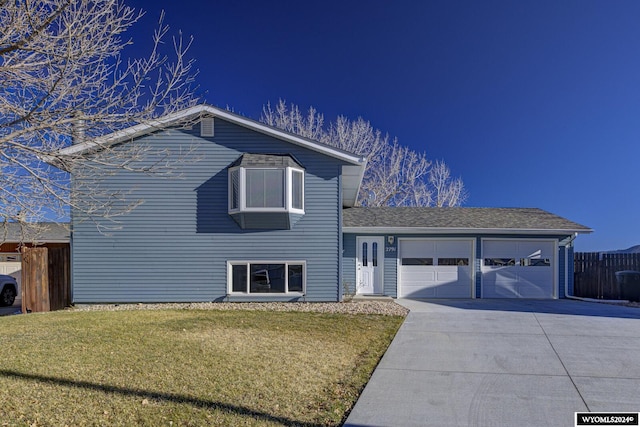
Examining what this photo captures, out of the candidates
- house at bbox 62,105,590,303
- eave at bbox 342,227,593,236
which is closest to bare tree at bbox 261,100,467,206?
eave at bbox 342,227,593,236

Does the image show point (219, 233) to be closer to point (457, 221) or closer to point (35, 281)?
point (35, 281)

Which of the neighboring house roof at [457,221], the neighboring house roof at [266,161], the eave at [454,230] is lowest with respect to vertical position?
the eave at [454,230]

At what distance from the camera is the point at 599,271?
43.5 feet

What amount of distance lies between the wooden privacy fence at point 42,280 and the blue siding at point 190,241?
0.40 m

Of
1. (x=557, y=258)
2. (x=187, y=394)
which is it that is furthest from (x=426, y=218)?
(x=187, y=394)

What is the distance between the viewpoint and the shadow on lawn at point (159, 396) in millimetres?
3490

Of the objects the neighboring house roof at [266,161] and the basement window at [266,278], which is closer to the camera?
the neighboring house roof at [266,161]

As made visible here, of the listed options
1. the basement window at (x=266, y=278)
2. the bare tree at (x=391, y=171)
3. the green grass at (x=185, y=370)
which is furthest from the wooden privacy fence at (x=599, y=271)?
the bare tree at (x=391, y=171)

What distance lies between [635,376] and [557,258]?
359 inches

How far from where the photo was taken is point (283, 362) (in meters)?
5.22

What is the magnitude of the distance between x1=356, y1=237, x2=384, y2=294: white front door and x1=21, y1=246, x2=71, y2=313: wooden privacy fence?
871 cm

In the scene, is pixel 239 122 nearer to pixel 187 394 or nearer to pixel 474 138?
pixel 187 394

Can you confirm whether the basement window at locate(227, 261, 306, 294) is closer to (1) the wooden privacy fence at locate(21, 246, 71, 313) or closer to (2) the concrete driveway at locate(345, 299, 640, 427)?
(2) the concrete driveway at locate(345, 299, 640, 427)

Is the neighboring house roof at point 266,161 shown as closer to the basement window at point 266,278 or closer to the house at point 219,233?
the house at point 219,233
